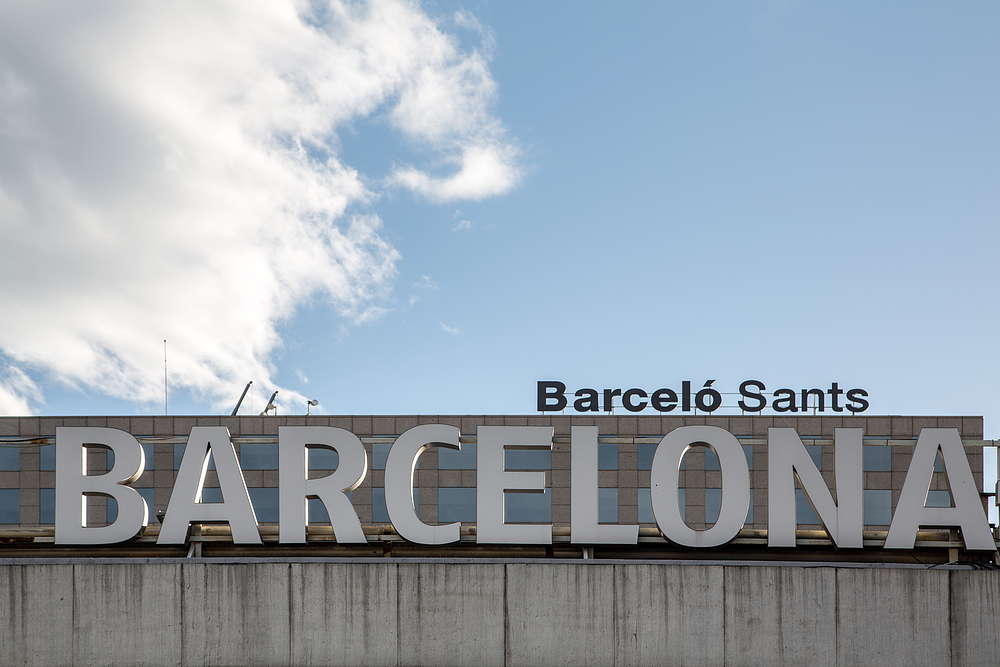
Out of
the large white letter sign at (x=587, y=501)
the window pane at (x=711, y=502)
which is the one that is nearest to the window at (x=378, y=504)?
the window pane at (x=711, y=502)

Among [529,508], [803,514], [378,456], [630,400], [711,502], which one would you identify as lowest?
[803,514]

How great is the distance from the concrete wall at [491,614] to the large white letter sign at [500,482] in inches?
29.5

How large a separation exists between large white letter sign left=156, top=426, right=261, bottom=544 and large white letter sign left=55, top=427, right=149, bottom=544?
0.53 meters

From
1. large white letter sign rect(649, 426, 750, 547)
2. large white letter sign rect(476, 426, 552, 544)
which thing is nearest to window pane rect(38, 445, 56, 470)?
large white letter sign rect(476, 426, 552, 544)

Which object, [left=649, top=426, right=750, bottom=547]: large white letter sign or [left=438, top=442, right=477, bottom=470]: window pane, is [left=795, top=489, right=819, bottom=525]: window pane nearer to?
[left=438, top=442, right=477, bottom=470]: window pane

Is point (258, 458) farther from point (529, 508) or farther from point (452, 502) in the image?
point (529, 508)

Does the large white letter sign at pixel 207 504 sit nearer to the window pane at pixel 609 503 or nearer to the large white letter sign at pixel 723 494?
the large white letter sign at pixel 723 494

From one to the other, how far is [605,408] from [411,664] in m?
43.3

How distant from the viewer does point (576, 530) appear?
11.4 m

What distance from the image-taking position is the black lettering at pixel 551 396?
2101 inches

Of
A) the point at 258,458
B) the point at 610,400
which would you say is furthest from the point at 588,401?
the point at 258,458

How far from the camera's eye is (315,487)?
38.0 ft

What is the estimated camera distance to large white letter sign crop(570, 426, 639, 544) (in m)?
11.4

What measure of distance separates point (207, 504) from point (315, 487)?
1703mm
